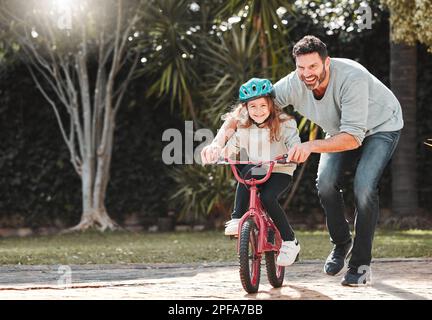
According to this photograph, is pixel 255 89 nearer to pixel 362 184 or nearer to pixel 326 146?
pixel 326 146

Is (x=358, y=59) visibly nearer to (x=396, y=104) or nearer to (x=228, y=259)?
(x=228, y=259)

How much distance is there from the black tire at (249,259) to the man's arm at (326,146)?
20.0 inches

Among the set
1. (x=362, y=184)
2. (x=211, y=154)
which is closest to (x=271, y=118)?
(x=211, y=154)

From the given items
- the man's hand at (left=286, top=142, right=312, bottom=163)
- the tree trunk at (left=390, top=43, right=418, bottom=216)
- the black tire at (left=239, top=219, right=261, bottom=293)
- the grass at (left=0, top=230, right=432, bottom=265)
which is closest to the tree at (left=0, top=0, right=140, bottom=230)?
the grass at (left=0, top=230, right=432, bottom=265)

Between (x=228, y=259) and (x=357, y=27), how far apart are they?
5716 millimetres

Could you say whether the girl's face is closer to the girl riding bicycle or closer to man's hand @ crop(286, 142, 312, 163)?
the girl riding bicycle

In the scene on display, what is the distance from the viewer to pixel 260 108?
528 centimetres

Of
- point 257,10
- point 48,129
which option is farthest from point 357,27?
point 48,129

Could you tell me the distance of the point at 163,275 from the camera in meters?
6.38

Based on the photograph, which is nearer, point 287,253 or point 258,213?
point 258,213

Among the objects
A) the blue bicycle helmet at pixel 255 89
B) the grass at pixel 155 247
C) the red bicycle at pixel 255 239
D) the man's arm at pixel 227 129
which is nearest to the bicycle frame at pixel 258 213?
the red bicycle at pixel 255 239

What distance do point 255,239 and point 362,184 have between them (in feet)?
2.34

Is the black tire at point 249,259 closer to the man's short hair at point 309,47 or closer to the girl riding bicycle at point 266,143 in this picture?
the girl riding bicycle at point 266,143

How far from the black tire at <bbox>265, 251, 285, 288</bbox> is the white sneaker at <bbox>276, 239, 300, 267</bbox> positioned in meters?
0.05
